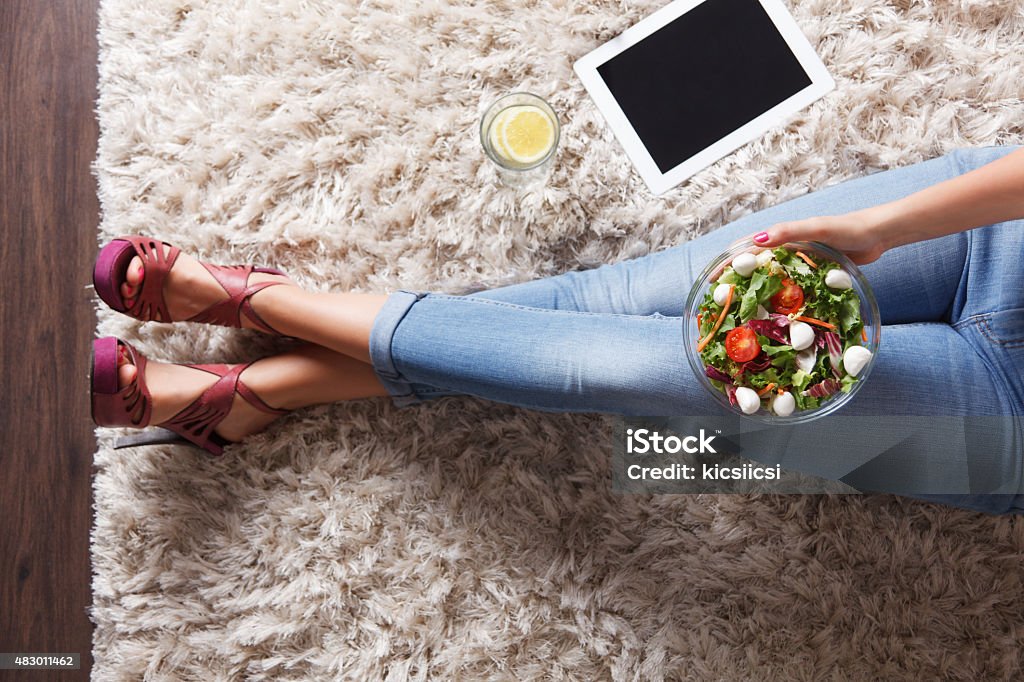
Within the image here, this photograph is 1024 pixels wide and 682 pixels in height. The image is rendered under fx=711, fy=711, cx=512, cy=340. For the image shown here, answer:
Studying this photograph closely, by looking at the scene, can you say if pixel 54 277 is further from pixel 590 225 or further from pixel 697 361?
pixel 697 361

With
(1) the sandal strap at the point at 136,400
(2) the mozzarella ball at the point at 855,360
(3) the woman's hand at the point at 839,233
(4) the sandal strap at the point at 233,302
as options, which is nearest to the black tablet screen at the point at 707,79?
(3) the woman's hand at the point at 839,233

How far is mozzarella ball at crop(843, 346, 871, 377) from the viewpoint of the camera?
73cm

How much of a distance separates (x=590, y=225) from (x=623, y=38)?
32 centimetres

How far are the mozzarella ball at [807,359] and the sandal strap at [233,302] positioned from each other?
77cm

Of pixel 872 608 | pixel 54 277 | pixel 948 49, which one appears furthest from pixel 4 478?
pixel 948 49

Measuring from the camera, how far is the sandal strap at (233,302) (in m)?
1.12

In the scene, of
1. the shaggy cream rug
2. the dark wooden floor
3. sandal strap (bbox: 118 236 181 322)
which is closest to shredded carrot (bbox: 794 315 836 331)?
the shaggy cream rug

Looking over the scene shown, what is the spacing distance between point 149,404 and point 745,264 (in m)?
0.90

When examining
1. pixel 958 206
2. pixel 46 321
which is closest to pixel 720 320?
pixel 958 206

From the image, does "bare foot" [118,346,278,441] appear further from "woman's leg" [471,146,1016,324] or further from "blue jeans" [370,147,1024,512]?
"woman's leg" [471,146,1016,324]

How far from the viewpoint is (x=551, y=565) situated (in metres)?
1.15

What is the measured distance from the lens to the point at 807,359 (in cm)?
75

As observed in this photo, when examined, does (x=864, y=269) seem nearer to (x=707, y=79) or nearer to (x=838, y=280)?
(x=838, y=280)

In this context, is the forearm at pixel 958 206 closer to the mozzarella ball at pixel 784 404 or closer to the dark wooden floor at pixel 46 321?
the mozzarella ball at pixel 784 404
